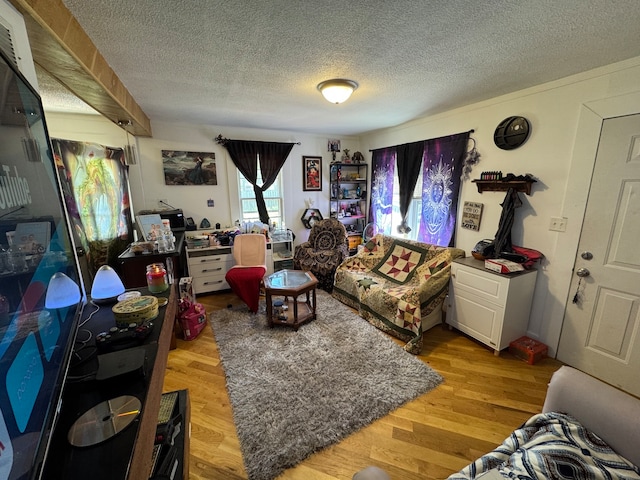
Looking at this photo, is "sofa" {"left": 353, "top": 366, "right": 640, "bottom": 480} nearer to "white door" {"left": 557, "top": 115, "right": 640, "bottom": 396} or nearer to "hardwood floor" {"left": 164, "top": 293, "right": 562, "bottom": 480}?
"hardwood floor" {"left": 164, "top": 293, "right": 562, "bottom": 480}

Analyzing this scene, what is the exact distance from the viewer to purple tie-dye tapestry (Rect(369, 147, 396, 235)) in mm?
3953

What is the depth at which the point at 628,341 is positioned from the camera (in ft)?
6.22

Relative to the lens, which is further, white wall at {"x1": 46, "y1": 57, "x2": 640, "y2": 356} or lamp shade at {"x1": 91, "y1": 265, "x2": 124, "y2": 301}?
white wall at {"x1": 46, "y1": 57, "x2": 640, "y2": 356}

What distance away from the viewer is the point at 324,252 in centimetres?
380

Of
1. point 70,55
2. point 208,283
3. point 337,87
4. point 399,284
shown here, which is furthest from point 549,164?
point 208,283

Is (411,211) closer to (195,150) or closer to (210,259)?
(210,259)

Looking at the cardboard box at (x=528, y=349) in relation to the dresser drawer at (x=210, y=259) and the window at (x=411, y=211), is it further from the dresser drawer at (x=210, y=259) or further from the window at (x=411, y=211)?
the dresser drawer at (x=210, y=259)

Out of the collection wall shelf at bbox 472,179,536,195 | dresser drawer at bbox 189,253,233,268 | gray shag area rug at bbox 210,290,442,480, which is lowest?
gray shag area rug at bbox 210,290,442,480

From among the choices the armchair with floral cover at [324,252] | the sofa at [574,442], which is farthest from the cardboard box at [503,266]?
the armchair with floral cover at [324,252]

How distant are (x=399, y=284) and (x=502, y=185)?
1415mm

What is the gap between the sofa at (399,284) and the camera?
2463 millimetres

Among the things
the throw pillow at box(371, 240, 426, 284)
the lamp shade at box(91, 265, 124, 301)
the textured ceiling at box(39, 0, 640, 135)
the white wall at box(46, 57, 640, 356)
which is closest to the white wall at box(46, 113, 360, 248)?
the white wall at box(46, 57, 640, 356)

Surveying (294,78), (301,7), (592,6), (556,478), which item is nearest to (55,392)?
(556,478)

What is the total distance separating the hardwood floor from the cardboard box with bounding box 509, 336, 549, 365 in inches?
2.0
